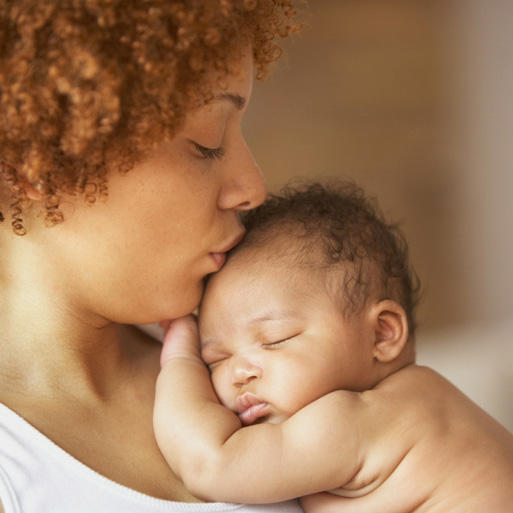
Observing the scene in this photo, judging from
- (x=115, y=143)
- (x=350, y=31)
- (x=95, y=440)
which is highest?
(x=350, y=31)

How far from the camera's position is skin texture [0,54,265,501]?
1.14 metres

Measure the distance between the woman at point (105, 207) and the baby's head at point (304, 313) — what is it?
7 centimetres

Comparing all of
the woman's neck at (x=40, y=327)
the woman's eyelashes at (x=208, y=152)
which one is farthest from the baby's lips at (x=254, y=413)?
the woman's eyelashes at (x=208, y=152)

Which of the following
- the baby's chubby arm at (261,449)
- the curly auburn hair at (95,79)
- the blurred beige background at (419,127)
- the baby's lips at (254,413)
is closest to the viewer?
the curly auburn hair at (95,79)

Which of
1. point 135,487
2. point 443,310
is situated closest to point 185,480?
point 135,487

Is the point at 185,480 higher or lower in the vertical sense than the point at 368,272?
lower

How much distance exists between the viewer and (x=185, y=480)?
3.75 feet

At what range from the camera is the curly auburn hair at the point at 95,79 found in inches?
38.4

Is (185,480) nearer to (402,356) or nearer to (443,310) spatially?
(402,356)

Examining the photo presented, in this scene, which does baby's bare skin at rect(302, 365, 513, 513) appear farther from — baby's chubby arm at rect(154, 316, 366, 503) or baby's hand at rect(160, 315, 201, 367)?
baby's hand at rect(160, 315, 201, 367)

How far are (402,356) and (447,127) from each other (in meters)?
2.92

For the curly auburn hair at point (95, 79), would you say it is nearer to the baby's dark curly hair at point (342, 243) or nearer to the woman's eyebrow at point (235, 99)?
the woman's eyebrow at point (235, 99)

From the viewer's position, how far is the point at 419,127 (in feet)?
13.1

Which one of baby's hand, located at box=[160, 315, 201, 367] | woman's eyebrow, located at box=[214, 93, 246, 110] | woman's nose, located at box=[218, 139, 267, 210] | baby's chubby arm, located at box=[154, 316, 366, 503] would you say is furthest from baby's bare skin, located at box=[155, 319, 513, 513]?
woman's eyebrow, located at box=[214, 93, 246, 110]
